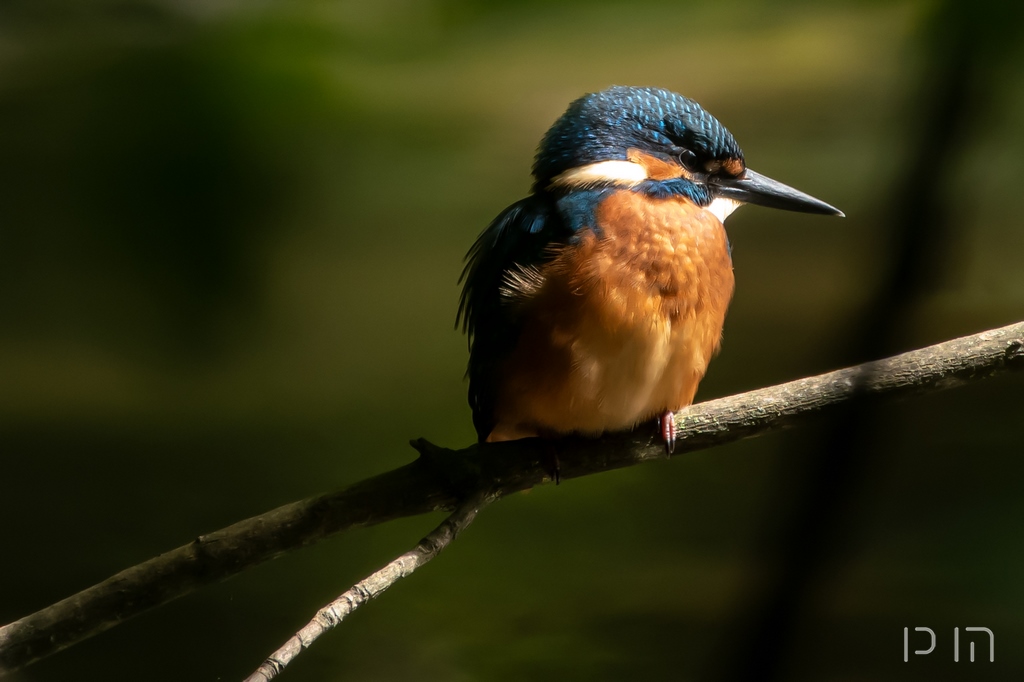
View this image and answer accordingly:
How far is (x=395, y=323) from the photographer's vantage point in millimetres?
1503

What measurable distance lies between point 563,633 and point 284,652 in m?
0.82

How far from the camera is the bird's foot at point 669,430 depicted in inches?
37.2

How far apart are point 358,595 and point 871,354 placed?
495mm

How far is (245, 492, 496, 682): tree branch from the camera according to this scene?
0.64 meters

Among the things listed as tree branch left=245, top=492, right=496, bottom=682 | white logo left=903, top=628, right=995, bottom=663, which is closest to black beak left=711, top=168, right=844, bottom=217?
tree branch left=245, top=492, right=496, bottom=682

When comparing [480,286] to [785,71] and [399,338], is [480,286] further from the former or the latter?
[785,71]

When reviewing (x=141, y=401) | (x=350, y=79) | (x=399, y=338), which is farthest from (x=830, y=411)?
(x=141, y=401)

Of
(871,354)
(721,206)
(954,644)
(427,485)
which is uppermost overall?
(721,206)

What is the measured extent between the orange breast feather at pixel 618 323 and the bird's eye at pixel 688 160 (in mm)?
90

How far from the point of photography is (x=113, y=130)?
4.64 feet

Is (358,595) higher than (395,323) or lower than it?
lower

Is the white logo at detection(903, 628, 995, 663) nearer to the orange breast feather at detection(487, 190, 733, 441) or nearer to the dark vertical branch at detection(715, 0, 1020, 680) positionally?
the dark vertical branch at detection(715, 0, 1020, 680)

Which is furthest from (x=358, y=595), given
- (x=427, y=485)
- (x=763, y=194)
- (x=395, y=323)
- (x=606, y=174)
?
(x=395, y=323)

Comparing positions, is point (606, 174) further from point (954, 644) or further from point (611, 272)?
point (954, 644)
